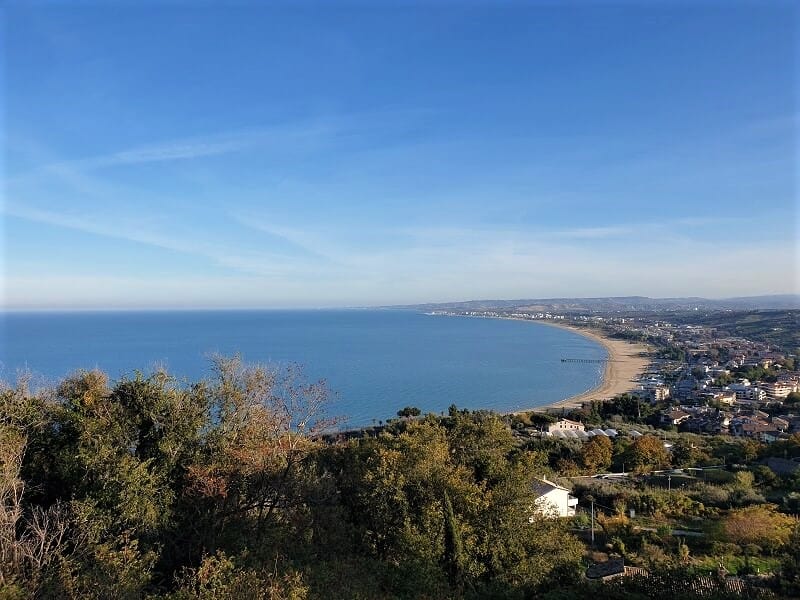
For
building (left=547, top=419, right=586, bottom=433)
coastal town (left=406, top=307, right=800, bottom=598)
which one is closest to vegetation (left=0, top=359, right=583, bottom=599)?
coastal town (left=406, top=307, right=800, bottom=598)

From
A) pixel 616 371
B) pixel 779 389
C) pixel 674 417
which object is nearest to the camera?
pixel 674 417

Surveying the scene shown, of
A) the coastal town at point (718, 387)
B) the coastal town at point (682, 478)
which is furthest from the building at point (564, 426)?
the coastal town at point (718, 387)

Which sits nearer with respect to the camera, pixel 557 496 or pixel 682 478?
pixel 557 496

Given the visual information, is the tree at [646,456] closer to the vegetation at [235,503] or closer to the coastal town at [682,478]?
the coastal town at [682,478]

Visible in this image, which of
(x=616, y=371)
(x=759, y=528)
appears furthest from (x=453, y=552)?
(x=616, y=371)

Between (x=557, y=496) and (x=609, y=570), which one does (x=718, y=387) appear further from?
(x=609, y=570)

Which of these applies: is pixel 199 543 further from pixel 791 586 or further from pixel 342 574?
pixel 791 586

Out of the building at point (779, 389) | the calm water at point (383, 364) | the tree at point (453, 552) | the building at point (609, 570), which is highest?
the tree at point (453, 552)
